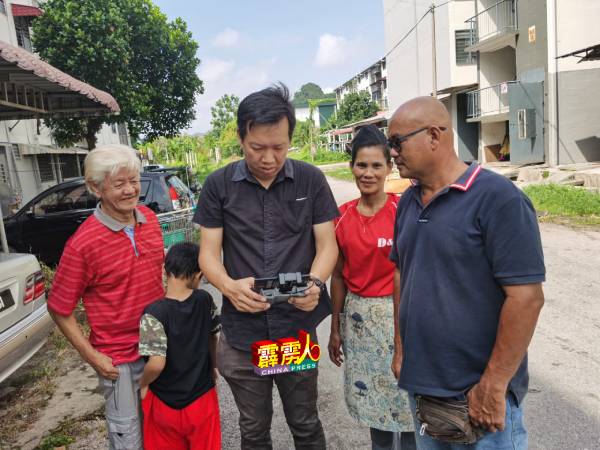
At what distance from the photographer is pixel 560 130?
14562mm

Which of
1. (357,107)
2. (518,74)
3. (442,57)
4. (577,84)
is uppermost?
(442,57)

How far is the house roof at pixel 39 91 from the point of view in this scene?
4.16m

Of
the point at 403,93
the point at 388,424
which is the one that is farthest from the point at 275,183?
the point at 403,93

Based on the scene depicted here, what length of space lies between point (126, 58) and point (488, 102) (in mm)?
13847

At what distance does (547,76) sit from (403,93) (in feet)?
40.0

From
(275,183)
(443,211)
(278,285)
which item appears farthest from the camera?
(275,183)

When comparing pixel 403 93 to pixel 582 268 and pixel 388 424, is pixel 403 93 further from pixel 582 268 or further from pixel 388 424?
pixel 388 424

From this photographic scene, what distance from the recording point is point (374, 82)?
53.0 m

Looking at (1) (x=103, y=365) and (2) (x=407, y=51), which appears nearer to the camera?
(1) (x=103, y=365)

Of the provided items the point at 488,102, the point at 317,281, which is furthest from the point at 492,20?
the point at 317,281

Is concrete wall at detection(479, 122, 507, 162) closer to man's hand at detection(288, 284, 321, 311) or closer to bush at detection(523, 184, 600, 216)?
bush at detection(523, 184, 600, 216)

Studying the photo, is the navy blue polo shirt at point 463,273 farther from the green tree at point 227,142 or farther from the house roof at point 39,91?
the green tree at point 227,142

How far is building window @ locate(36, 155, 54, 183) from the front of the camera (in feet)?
48.6

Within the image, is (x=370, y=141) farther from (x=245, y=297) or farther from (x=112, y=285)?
(x=112, y=285)
